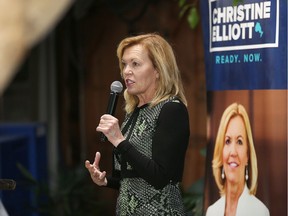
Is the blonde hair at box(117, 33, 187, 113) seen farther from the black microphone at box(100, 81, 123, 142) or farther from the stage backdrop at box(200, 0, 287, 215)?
the stage backdrop at box(200, 0, 287, 215)

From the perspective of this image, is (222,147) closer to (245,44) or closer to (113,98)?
(245,44)

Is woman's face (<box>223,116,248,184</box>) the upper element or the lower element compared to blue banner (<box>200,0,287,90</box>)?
lower

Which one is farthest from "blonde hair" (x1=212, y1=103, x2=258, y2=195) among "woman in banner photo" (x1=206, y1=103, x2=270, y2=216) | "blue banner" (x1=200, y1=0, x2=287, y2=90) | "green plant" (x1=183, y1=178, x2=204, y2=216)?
"green plant" (x1=183, y1=178, x2=204, y2=216)

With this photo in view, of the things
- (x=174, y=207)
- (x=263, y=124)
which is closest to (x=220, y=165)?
(x=263, y=124)

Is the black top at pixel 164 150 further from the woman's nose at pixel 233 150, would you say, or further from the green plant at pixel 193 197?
the green plant at pixel 193 197

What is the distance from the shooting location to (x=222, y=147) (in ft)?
10.5

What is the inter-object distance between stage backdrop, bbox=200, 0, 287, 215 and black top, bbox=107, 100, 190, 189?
50 centimetres

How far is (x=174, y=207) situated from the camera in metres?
2.76

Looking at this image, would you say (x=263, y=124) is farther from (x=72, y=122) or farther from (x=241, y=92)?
(x=72, y=122)

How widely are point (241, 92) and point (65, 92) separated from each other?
3.84 meters

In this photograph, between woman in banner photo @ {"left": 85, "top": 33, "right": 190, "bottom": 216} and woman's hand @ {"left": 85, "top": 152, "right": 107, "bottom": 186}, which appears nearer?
woman in banner photo @ {"left": 85, "top": 33, "right": 190, "bottom": 216}

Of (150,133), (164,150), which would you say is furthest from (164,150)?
(150,133)

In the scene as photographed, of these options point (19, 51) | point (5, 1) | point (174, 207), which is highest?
point (5, 1)

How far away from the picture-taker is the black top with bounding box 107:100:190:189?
262 centimetres
